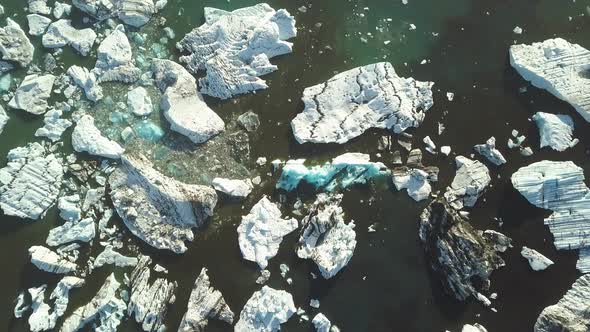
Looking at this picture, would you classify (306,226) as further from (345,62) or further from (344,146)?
(345,62)

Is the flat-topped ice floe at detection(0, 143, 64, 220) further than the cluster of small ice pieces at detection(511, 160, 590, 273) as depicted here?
No

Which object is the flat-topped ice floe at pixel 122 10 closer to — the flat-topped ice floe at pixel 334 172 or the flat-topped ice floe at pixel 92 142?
the flat-topped ice floe at pixel 92 142

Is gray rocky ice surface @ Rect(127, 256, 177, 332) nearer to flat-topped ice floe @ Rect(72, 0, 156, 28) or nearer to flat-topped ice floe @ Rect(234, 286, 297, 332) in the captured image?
flat-topped ice floe @ Rect(234, 286, 297, 332)

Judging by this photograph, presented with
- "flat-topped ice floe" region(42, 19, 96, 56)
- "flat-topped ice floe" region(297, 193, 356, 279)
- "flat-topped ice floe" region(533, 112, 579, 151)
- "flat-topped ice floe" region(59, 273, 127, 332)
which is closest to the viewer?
"flat-topped ice floe" region(59, 273, 127, 332)

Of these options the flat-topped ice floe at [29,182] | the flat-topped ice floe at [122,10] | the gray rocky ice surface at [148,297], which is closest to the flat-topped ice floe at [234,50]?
the flat-topped ice floe at [122,10]

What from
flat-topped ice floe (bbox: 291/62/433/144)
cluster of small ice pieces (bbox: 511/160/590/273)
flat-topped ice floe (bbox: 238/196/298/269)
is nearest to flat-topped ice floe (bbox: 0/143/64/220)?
flat-topped ice floe (bbox: 238/196/298/269)

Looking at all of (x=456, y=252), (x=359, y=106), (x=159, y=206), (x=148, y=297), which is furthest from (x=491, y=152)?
(x=148, y=297)

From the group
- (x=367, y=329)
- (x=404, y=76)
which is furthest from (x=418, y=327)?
(x=404, y=76)

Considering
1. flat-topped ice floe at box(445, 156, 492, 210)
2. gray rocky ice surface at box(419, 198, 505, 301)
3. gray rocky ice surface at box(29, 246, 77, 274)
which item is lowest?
gray rocky ice surface at box(419, 198, 505, 301)
